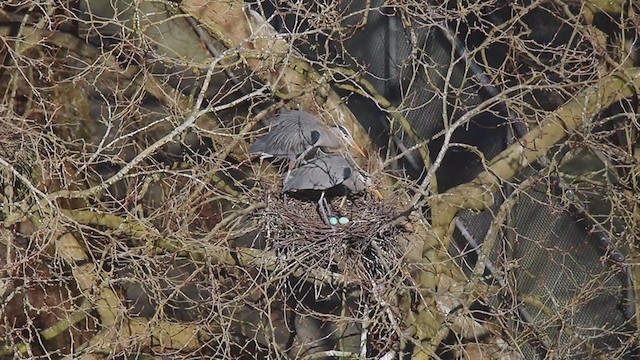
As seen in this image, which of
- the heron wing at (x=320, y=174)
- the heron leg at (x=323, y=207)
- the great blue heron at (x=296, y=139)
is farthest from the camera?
the great blue heron at (x=296, y=139)

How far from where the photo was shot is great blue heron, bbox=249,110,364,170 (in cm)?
464

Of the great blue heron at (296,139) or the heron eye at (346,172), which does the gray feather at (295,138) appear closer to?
the great blue heron at (296,139)

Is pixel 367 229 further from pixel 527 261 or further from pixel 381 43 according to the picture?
pixel 381 43

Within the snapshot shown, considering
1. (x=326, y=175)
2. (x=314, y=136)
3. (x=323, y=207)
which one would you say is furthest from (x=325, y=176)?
(x=314, y=136)

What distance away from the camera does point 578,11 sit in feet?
19.2

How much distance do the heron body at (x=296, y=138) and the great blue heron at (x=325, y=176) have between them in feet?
0.34

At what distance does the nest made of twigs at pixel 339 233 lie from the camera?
437 centimetres

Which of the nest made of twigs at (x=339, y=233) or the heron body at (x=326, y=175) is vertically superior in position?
the heron body at (x=326, y=175)

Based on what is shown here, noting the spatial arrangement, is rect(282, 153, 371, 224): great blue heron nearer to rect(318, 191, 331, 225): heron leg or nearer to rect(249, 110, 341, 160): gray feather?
rect(318, 191, 331, 225): heron leg

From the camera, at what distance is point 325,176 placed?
4.36 meters

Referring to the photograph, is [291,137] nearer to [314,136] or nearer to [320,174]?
[314,136]

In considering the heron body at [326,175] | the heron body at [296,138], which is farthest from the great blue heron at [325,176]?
the heron body at [296,138]

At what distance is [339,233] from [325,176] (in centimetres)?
→ 26

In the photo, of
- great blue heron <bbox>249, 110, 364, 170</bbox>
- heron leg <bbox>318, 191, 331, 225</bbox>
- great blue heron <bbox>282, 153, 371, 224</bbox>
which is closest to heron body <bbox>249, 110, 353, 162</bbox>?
great blue heron <bbox>249, 110, 364, 170</bbox>
